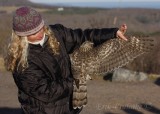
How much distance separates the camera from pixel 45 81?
4660mm

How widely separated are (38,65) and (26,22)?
391mm

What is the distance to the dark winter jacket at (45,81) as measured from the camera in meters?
4.62

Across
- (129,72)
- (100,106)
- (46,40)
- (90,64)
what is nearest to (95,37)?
(90,64)

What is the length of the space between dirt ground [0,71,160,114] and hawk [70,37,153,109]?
226 inches

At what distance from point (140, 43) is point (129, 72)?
10218 mm

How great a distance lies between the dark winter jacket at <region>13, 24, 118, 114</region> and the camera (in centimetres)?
462

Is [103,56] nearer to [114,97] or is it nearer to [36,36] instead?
[36,36]

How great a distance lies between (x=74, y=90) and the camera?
493 cm

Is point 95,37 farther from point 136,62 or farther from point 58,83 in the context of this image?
point 136,62

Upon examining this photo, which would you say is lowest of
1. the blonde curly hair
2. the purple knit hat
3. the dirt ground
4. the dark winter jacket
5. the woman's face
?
the dirt ground

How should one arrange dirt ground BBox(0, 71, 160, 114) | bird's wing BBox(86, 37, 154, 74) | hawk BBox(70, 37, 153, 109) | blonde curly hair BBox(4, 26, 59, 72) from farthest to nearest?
dirt ground BBox(0, 71, 160, 114)
bird's wing BBox(86, 37, 154, 74)
hawk BBox(70, 37, 153, 109)
blonde curly hair BBox(4, 26, 59, 72)

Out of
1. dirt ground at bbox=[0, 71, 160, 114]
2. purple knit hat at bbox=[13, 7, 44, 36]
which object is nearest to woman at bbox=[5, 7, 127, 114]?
purple knit hat at bbox=[13, 7, 44, 36]

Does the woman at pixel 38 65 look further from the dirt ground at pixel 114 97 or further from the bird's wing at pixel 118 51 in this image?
the dirt ground at pixel 114 97

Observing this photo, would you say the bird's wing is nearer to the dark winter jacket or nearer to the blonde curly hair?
the dark winter jacket
